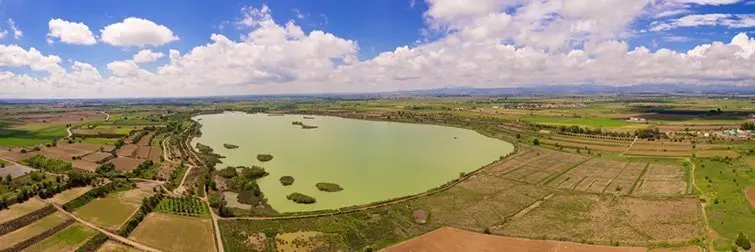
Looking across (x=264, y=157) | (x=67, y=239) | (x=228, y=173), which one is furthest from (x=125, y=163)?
(x=67, y=239)

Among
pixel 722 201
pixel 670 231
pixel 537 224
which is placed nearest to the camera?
pixel 670 231

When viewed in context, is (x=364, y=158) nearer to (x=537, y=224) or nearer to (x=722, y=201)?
(x=537, y=224)

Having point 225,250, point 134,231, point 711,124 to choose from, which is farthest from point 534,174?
point 711,124

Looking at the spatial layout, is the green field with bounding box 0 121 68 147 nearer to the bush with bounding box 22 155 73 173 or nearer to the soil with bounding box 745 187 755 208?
the bush with bounding box 22 155 73 173

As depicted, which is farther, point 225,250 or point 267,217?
point 267,217

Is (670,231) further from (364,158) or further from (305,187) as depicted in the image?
(364,158)

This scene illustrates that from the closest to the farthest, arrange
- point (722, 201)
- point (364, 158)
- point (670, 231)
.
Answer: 1. point (670, 231)
2. point (722, 201)
3. point (364, 158)

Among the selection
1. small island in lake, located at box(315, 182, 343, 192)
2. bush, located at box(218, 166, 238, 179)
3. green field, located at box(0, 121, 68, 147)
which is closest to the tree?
small island in lake, located at box(315, 182, 343, 192)
